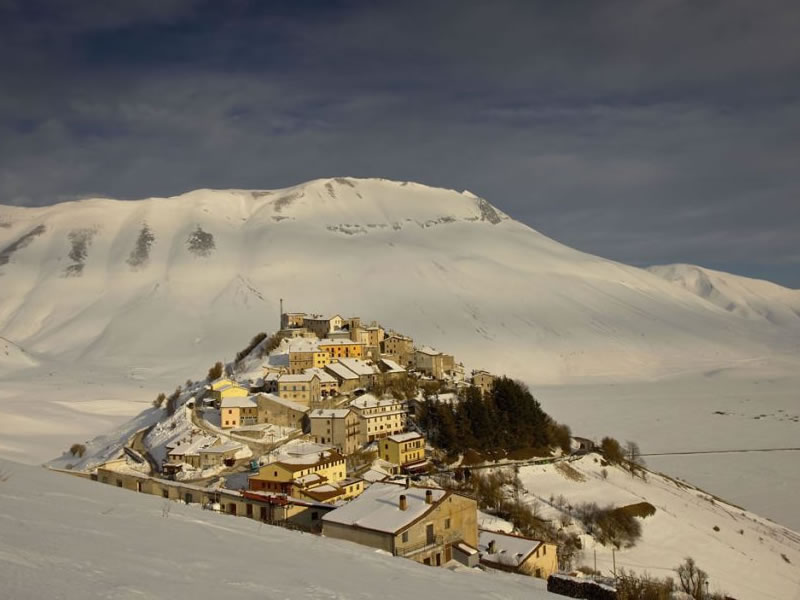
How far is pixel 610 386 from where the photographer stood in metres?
126

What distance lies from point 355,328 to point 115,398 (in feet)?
156

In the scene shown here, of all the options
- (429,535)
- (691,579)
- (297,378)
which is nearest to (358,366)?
(297,378)

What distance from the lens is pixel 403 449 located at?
44.1 metres

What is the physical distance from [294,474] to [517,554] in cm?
1441

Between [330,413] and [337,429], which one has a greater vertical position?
[330,413]

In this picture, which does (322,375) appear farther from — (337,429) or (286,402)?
(337,429)

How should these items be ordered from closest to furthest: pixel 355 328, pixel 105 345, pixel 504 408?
1. pixel 504 408
2. pixel 355 328
3. pixel 105 345

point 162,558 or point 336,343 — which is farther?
point 336,343

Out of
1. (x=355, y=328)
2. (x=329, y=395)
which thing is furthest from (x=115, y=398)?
(x=329, y=395)

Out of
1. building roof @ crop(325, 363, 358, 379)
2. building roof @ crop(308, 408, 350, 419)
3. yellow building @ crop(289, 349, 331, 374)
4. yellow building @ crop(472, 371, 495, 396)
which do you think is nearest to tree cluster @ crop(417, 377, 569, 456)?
yellow building @ crop(472, 371, 495, 396)

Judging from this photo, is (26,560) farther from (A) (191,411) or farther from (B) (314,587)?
(A) (191,411)

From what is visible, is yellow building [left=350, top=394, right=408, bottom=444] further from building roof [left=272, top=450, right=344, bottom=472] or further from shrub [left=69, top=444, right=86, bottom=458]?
shrub [left=69, top=444, right=86, bottom=458]

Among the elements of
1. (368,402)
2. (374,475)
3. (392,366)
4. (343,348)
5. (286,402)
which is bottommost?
(374,475)

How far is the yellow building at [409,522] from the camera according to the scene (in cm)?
1916
